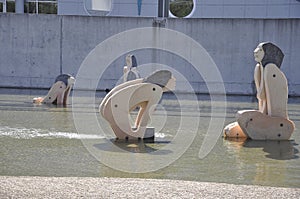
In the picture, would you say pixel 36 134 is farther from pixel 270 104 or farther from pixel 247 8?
pixel 247 8

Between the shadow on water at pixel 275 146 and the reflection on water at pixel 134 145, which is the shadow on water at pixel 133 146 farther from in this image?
the shadow on water at pixel 275 146

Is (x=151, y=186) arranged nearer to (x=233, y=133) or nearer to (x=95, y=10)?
(x=233, y=133)

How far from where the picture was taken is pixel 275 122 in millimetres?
10211

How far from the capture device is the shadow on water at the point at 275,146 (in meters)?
8.71

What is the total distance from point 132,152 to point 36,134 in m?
2.38

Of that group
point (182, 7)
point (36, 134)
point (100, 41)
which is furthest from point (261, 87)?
point (182, 7)

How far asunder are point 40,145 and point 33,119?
12.1 feet

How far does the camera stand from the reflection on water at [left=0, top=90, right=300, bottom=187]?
278 inches

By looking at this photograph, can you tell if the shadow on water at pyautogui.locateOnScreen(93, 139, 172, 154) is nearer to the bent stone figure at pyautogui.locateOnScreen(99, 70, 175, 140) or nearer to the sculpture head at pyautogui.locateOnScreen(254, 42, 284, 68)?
the bent stone figure at pyautogui.locateOnScreen(99, 70, 175, 140)

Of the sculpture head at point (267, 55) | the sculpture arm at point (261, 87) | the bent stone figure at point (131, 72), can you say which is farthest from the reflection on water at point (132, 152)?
the bent stone figure at point (131, 72)

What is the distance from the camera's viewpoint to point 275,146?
9.69 metres

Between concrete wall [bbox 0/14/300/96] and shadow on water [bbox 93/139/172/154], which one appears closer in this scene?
shadow on water [bbox 93/139/172/154]

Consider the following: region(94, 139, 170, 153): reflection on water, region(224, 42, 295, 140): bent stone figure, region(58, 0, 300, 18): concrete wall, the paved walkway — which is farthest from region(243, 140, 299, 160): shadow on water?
region(58, 0, 300, 18): concrete wall

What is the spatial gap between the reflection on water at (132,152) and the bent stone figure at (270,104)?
0.79 ft
